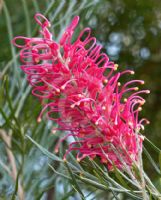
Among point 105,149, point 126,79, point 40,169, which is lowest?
point 40,169

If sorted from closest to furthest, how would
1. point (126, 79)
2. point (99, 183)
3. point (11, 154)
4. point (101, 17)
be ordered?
point (99, 183), point (11, 154), point (126, 79), point (101, 17)

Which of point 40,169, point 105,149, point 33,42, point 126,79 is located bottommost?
point 40,169

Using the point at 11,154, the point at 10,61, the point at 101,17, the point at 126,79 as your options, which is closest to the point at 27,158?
the point at 11,154

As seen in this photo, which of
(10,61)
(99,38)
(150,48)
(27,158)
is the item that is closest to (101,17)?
(99,38)

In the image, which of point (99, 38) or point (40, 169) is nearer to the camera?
point (40, 169)

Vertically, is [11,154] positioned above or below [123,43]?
below

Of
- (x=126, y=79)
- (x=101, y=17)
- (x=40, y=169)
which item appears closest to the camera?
(x=40, y=169)

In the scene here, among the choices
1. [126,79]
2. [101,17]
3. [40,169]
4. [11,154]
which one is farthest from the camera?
[101,17]

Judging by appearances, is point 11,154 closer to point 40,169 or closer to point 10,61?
point 40,169

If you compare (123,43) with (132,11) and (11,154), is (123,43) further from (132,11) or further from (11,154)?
(11,154)
